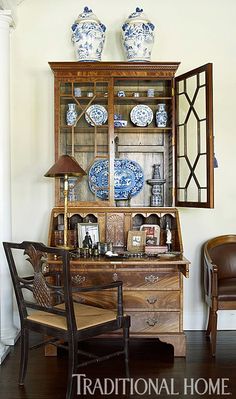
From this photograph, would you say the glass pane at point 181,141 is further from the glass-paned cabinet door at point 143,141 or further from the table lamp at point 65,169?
the table lamp at point 65,169

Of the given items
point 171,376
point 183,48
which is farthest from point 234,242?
point 183,48

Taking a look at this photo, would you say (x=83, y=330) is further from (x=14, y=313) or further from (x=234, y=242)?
(x=234, y=242)

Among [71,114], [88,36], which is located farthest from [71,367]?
[88,36]

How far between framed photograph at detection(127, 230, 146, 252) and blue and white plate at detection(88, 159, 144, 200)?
0.38m

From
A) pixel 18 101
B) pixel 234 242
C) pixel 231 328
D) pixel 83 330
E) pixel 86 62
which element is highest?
pixel 86 62

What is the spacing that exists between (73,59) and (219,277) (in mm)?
2255

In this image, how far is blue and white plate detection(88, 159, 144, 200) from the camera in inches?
157

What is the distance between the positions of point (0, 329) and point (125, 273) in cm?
111

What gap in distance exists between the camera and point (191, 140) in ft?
13.2

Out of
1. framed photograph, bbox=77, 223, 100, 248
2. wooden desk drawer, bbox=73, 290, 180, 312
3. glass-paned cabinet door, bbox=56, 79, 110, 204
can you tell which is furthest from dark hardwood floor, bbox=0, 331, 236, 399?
glass-paned cabinet door, bbox=56, 79, 110, 204

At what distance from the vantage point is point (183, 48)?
13.4 feet

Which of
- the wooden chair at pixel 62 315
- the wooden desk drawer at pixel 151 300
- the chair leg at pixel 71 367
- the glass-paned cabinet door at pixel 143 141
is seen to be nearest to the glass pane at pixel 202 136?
the glass-paned cabinet door at pixel 143 141

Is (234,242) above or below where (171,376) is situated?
above

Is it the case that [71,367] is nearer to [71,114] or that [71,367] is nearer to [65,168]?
[65,168]
